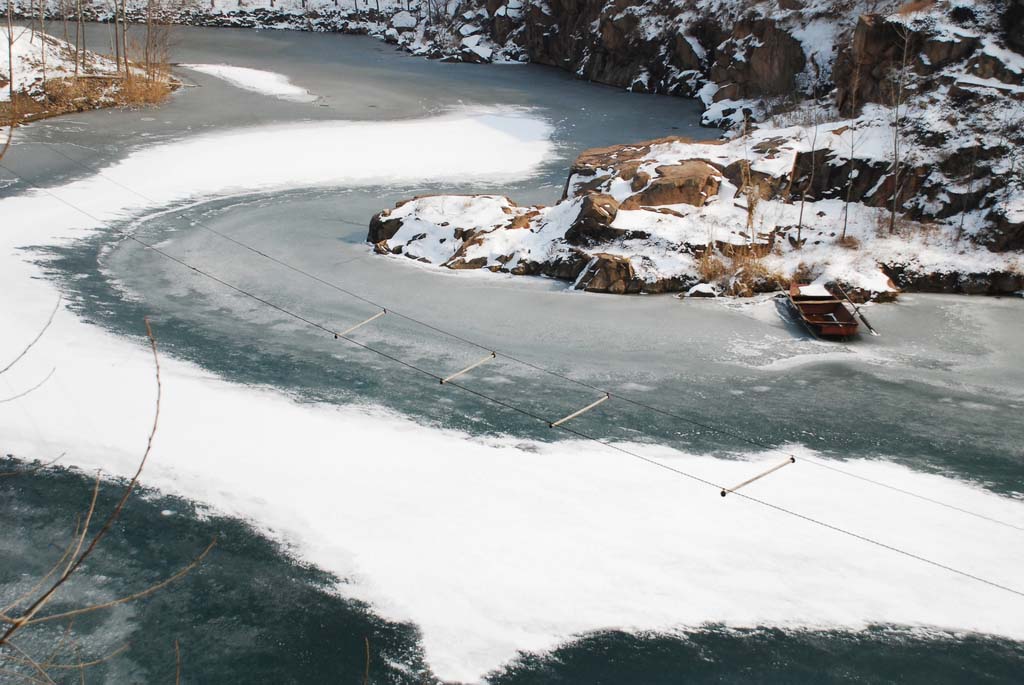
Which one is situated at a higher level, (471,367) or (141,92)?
(141,92)

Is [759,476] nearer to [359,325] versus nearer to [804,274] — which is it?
[359,325]

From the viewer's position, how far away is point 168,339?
589 inches

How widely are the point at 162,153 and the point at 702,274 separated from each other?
17.7m

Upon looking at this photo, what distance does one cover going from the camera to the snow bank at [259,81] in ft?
124

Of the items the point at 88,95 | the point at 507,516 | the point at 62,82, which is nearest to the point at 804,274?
the point at 507,516

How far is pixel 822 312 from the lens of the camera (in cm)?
1666

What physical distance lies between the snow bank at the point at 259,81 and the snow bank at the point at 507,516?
82.0 ft

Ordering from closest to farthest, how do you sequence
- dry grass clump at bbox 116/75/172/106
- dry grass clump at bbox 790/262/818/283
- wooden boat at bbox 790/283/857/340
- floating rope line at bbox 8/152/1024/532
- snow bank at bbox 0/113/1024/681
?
snow bank at bbox 0/113/1024/681
floating rope line at bbox 8/152/1024/532
wooden boat at bbox 790/283/857/340
dry grass clump at bbox 790/262/818/283
dry grass clump at bbox 116/75/172/106

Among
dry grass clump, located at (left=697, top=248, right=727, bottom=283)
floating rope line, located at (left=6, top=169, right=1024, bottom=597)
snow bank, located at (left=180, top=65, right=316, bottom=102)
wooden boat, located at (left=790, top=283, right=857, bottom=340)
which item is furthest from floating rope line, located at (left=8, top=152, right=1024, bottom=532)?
snow bank, located at (left=180, top=65, right=316, bottom=102)

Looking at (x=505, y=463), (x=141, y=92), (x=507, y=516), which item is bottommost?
(x=507, y=516)

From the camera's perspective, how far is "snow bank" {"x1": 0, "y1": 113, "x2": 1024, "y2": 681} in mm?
9156

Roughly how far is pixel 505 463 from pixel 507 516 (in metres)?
1.11

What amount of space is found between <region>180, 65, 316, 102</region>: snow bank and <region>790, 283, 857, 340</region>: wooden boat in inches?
1002

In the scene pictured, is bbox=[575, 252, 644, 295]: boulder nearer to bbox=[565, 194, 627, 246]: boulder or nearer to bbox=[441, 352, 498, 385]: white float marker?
bbox=[565, 194, 627, 246]: boulder
